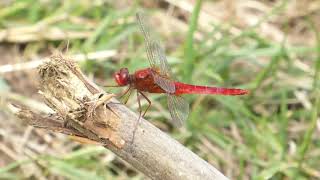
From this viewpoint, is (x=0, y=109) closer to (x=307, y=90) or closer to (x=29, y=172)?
(x=29, y=172)

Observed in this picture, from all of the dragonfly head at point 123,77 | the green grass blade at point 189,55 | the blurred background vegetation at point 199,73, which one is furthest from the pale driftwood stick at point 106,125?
the green grass blade at point 189,55

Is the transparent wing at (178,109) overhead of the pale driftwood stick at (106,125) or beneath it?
beneath

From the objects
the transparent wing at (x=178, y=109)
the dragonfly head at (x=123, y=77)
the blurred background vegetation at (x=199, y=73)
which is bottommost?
the blurred background vegetation at (x=199, y=73)

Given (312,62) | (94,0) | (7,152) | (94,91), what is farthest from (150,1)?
(94,91)

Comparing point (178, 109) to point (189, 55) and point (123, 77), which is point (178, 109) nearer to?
point (123, 77)

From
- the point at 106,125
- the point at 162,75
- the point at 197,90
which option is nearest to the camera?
the point at 106,125

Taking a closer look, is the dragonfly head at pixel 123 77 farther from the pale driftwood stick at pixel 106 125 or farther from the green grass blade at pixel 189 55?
the green grass blade at pixel 189 55

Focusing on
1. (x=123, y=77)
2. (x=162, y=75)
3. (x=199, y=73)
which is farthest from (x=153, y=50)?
(x=199, y=73)
